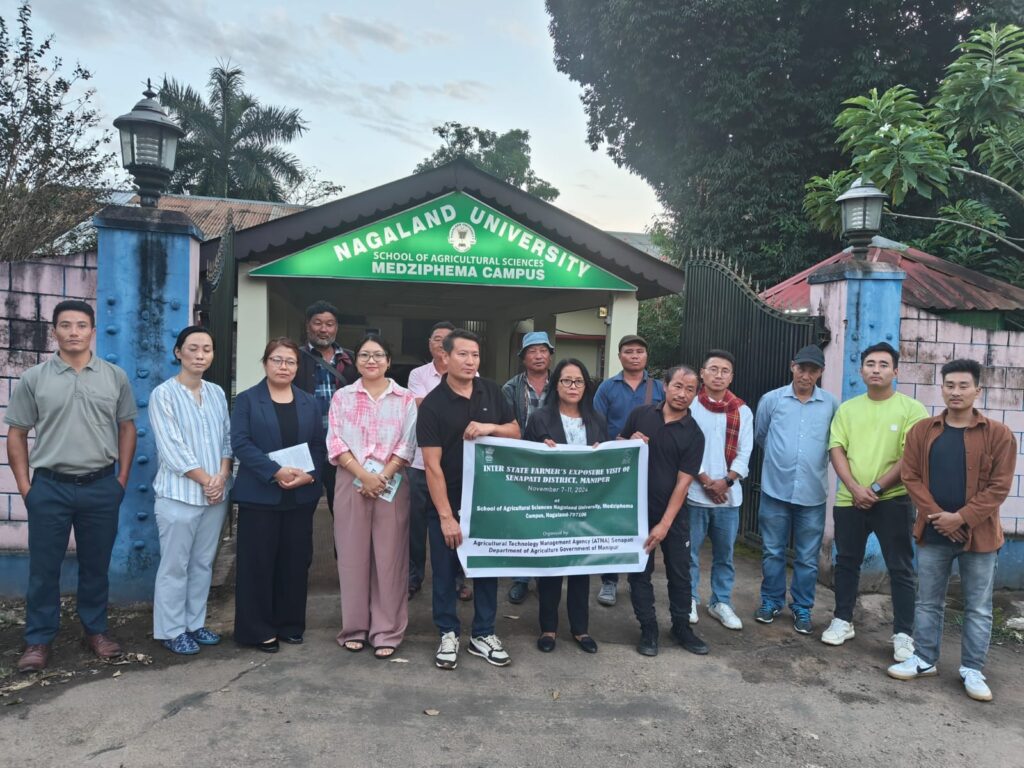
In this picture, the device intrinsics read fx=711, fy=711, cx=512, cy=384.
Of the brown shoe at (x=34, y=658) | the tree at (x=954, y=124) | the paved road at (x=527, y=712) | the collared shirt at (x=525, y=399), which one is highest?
the tree at (x=954, y=124)

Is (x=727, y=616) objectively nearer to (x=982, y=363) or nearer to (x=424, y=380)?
(x=424, y=380)

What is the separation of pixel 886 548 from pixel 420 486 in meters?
2.79

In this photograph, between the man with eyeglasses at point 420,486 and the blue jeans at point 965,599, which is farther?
the man with eyeglasses at point 420,486

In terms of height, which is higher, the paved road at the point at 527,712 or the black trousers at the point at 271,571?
the black trousers at the point at 271,571

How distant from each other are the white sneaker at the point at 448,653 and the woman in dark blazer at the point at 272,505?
0.87m

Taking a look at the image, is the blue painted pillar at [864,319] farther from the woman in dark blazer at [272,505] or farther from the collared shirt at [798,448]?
the woman in dark blazer at [272,505]

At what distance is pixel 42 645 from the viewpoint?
3652 mm

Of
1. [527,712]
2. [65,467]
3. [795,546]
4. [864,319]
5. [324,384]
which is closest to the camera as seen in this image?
[527,712]

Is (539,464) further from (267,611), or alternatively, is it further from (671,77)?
(671,77)

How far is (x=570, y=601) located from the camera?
4.08 metres

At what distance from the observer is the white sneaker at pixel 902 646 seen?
4.09 metres

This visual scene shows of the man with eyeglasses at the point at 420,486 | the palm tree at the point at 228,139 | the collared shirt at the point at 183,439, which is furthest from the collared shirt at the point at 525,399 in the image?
the palm tree at the point at 228,139

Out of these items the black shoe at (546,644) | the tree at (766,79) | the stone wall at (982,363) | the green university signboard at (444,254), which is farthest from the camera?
the tree at (766,79)

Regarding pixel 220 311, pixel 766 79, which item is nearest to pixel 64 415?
pixel 220 311
